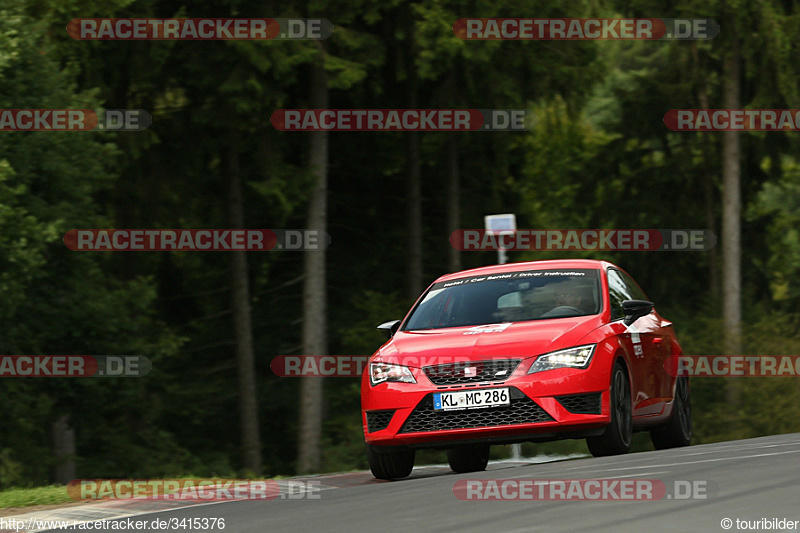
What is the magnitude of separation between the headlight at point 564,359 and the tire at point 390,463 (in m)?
1.50

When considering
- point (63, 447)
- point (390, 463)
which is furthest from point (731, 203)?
point (390, 463)

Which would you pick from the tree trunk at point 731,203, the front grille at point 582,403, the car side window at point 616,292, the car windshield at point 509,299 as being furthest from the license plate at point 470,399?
the tree trunk at point 731,203

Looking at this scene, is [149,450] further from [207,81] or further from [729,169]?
[729,169]

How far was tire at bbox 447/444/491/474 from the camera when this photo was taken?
12703 mm

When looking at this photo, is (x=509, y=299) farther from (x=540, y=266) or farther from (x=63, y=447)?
(x=63, y=447)

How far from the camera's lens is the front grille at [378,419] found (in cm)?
1100

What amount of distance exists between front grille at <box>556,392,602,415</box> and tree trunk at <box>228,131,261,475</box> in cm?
2138

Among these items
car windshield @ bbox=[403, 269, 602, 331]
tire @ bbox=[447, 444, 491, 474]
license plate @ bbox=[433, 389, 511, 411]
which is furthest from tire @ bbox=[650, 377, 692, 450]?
license plate @ bbox=[433, 389, 511, 411]

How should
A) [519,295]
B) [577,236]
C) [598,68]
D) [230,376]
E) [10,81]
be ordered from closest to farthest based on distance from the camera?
[519,295] → [10,81] → [598,68] → [230,376] → [577,236]

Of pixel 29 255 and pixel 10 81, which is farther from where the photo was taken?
pixel 10 81

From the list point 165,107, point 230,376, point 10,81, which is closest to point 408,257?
point 230,376

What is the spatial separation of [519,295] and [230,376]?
25.2 metres

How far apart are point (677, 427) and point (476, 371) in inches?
144

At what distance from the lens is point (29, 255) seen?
76.0 feet
